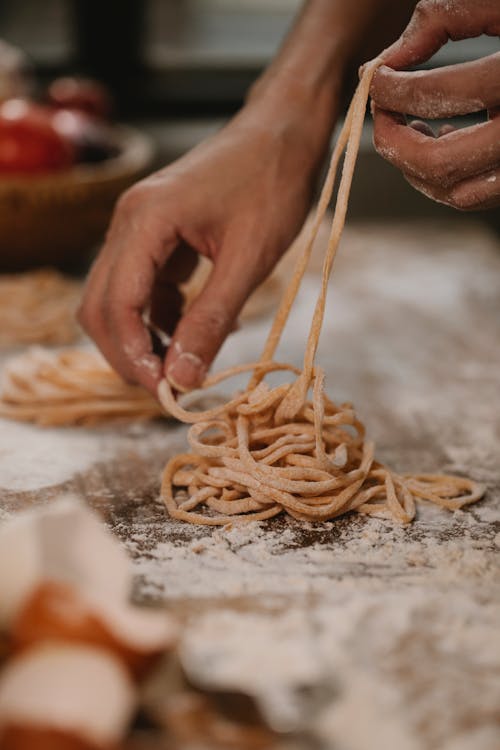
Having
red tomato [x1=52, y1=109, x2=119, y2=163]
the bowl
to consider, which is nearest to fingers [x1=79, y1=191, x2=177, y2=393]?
the bowl

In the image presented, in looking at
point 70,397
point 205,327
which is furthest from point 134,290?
point 70,397

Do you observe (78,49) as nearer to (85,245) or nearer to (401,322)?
(85,245)

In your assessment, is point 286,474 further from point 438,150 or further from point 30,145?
point 30,145

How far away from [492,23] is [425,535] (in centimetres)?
74

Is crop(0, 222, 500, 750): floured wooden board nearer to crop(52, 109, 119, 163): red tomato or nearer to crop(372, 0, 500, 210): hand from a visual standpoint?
crop(372, 0, 500, 210): hand

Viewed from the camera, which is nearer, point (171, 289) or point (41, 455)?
point (41, 455)

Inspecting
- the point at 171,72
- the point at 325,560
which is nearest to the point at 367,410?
the point at 325,560

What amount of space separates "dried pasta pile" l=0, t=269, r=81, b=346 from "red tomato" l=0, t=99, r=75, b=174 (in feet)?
0.94

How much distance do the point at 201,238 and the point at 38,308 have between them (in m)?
0.90

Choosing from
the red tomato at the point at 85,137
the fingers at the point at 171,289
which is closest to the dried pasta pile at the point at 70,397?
the fingers at the point at 171,289

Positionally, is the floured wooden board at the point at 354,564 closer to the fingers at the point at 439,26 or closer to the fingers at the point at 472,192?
the fingers at the point at 472,192

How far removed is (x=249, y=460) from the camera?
1.61 meters

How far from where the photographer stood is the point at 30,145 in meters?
2.78

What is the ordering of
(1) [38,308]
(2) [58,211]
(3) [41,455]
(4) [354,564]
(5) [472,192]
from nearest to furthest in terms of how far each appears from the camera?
(4) [354,564] < (5) [472,192] < (3) [41,455] < (1) [38,308] < (2) [58,211]
